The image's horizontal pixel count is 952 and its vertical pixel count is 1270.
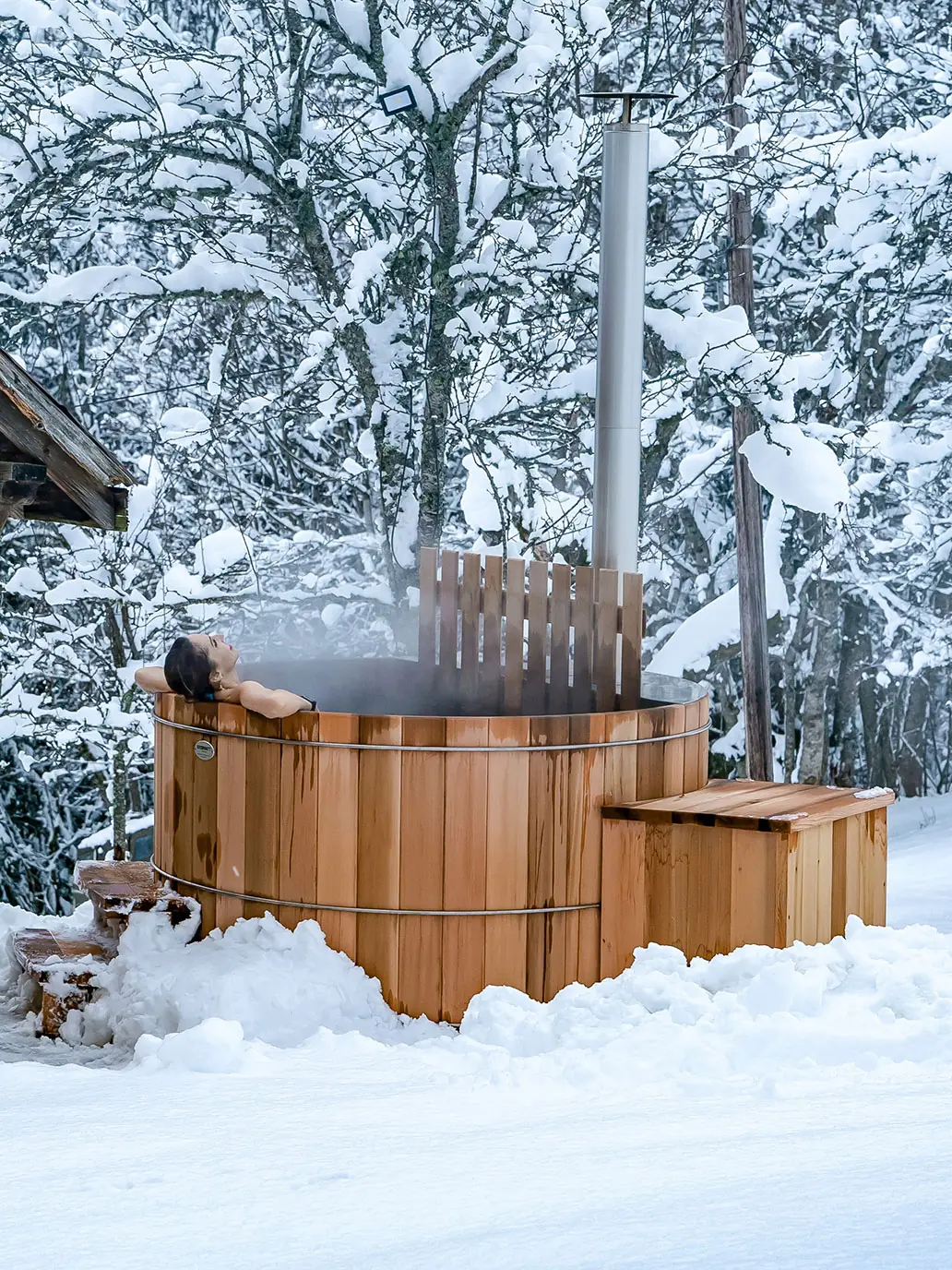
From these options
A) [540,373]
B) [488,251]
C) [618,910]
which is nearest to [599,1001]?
[618,910]

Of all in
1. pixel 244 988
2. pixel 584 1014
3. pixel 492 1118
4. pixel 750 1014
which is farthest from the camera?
pixel 244 988

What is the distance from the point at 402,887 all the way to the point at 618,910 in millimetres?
756

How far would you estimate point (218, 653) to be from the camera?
4891 millimetres

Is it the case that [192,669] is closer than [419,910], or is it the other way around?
[419,910]

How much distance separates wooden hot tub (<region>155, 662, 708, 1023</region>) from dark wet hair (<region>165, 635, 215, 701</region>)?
8cm

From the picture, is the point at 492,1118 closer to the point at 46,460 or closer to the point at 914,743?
the point at 46,460

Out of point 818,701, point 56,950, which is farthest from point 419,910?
point 818,701

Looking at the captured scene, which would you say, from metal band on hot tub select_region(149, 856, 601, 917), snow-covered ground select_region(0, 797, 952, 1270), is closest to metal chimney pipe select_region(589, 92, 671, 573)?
metal band on hot tub select_region(149, 856, 601, 917)

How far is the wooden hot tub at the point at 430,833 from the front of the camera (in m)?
4.58

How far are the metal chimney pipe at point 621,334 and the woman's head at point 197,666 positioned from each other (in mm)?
1862

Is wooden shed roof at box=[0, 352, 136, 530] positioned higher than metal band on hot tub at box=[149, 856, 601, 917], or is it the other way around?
wooden shed roof at box=[0, 352, 136, 530]

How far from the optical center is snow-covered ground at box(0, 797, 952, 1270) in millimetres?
2393

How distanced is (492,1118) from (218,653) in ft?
7.02

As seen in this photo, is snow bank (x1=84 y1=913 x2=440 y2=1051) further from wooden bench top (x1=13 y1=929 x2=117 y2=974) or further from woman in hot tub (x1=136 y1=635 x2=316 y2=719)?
woman in hot tub (x1=136 y1=635 x2=316 y2=719)
